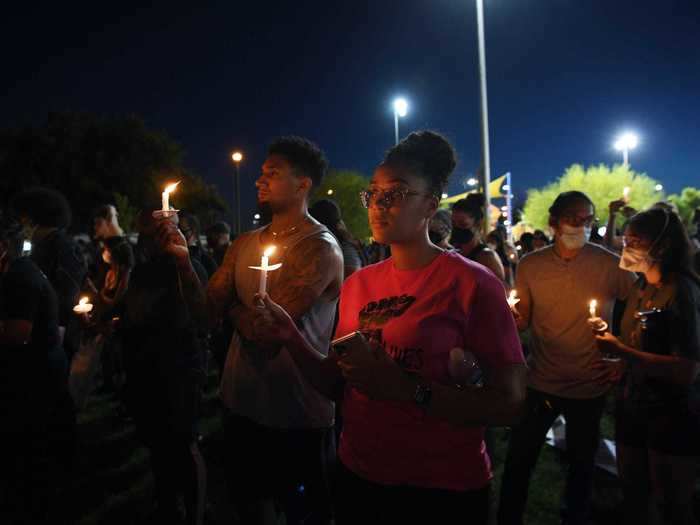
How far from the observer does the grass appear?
4.55 metres

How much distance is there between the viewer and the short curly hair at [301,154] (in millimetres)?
3377

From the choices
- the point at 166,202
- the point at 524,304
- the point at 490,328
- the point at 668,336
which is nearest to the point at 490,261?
the point at 524,304

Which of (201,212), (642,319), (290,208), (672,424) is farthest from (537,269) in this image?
(201,212)

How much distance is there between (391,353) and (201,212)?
56.6m

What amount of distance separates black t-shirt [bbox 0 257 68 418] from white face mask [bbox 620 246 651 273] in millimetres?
4220

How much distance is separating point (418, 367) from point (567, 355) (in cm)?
235

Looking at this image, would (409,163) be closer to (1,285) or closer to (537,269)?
(537,269)

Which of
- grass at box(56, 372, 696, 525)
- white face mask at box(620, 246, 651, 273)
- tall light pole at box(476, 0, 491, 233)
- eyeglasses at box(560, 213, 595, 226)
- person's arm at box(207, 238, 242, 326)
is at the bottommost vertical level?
grass at box(56, 372, 696, 525)

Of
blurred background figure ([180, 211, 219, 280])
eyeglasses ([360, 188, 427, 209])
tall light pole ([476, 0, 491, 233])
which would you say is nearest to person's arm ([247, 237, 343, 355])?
eyeglasses ([360, 188, 427, 209])

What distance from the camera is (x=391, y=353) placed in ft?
7.16

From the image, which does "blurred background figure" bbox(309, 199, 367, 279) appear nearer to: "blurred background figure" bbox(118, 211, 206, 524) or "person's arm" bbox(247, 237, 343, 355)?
"blurred background figure" bbox(118, 211, 206, 524)

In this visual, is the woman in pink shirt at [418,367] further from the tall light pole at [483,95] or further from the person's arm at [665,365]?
the tall light pole at [483,95]

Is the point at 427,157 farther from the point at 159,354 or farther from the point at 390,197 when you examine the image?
the point at 159,354

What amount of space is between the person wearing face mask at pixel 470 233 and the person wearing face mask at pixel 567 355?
77 centimetres
